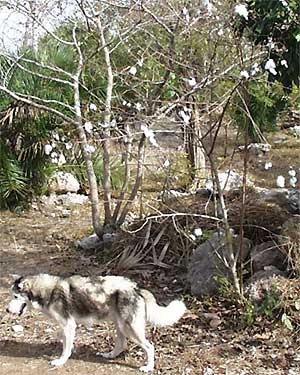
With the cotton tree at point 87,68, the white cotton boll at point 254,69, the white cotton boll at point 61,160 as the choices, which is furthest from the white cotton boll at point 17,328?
the white cotton boll at point 61,160

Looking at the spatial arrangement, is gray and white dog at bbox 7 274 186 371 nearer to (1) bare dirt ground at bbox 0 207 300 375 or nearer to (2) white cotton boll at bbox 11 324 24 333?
(1) bare dirt ground at bbox 0 207 300 375

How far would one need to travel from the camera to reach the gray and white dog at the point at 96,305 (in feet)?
14.0

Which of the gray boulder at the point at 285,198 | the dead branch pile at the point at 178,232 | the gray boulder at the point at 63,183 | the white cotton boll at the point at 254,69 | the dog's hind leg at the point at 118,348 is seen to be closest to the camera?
the dog's hind leg at the point at 118,348

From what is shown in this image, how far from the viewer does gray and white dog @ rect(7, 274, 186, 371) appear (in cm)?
427

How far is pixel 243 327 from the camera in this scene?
474cm

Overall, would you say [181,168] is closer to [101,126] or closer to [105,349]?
[101,126]

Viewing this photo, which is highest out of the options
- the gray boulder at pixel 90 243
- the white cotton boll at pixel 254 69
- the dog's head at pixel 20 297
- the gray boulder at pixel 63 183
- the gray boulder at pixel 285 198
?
the white cotton boll at pixel 254 69

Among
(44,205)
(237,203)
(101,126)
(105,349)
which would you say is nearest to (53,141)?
(44,205)

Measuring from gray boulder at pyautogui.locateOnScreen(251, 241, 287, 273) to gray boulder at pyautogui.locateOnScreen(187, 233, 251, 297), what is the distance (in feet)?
0.48

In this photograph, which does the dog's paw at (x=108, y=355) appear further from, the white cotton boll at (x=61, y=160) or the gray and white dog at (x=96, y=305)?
the white cotton boll at (x=61, y=160)

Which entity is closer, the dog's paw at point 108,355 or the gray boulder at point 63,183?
the dog's paw at point 108,355

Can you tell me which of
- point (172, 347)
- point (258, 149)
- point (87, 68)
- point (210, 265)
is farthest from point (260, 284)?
point (258, 149)

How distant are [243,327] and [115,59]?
442 centimetres

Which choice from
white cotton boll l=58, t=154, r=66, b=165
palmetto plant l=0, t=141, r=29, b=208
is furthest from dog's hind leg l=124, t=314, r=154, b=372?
white cotton boll l=58, t=154, r=66, b=165
